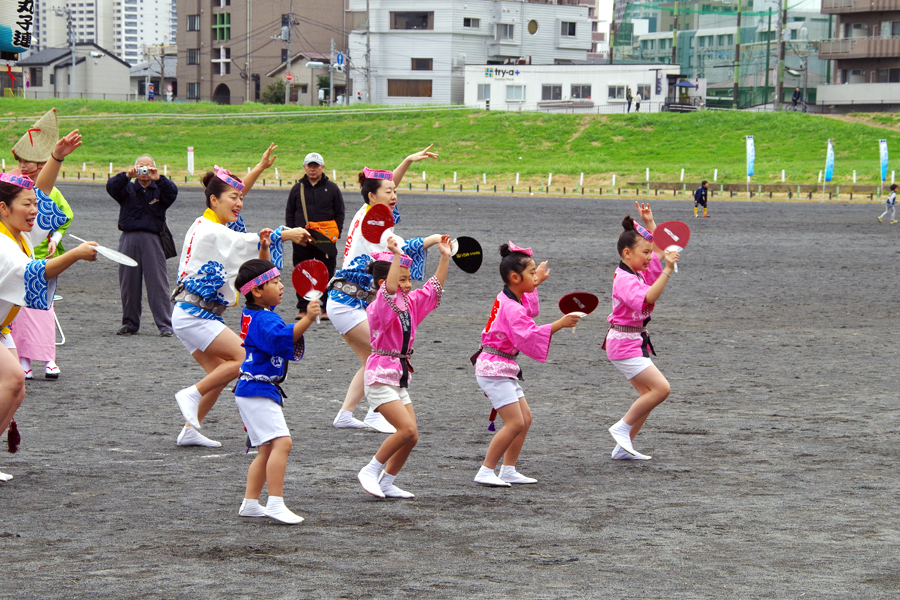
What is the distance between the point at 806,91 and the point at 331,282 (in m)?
78.1

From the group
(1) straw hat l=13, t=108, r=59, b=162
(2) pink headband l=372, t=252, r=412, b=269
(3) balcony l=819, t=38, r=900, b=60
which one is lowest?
(2) pink headband l=372, t=252, r=412, b=269

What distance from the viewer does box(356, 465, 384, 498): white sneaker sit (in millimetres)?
5992

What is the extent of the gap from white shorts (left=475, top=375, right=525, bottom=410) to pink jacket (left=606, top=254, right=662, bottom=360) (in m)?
1.02

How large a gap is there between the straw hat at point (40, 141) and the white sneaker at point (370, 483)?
11.2 feet

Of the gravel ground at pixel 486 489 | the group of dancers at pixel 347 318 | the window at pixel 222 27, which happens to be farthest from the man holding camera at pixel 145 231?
the window at pixel 222 27

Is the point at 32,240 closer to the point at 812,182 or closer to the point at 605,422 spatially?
the point at 605,422

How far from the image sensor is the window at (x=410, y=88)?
268 ft

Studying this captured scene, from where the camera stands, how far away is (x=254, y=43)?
300ft

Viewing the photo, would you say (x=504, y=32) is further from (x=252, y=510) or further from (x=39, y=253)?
(x=252, y=510)

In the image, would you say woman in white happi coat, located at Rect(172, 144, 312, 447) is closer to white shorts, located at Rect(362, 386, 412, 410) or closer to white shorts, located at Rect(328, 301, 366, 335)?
white shorts, located at Rect(328, 301, 366, 335)

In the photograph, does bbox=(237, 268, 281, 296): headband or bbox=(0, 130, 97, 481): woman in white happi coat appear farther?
bbox=(0, 130, 97, 481): woman in white happi coat

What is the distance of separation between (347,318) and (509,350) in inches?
68.9

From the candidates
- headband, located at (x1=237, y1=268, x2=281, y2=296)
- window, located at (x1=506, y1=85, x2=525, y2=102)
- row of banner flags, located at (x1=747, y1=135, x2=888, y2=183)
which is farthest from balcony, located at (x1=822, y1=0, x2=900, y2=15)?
headband, located at (x1=237, y1=268, x2=281, y2=296)

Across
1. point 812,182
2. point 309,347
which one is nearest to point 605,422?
point 309,347
